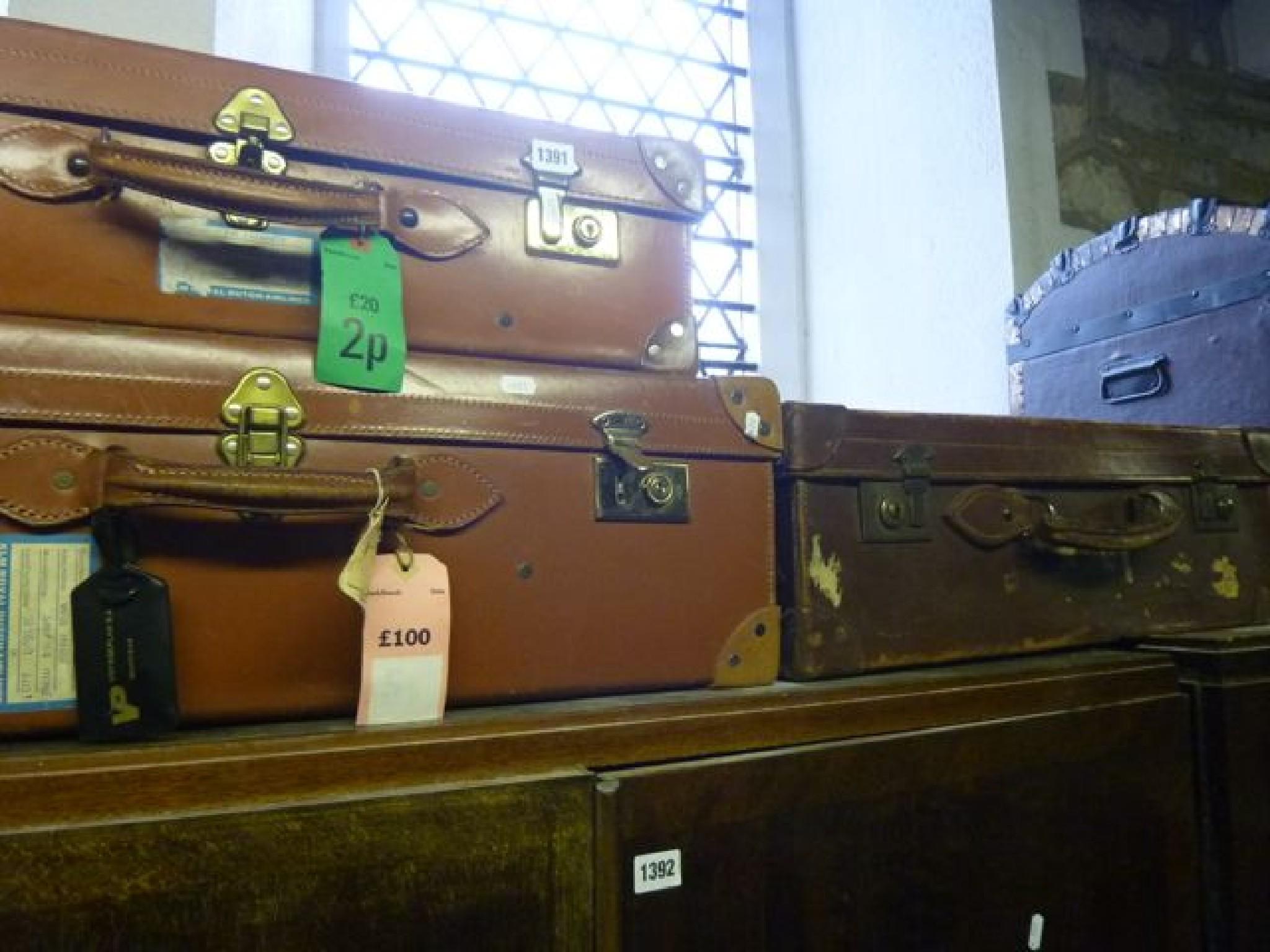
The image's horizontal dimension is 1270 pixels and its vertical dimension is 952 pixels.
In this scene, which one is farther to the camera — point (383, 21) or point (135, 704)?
point (383, 21)

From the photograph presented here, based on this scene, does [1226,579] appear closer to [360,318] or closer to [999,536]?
[999,536]

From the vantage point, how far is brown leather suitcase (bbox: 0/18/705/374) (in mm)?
513

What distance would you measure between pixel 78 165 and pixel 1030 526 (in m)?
0.79

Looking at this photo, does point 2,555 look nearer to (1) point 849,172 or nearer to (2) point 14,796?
(2) point 14,796

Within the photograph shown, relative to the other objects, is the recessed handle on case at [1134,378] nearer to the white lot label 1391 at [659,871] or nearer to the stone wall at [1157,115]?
the stone wall at [1157,115]

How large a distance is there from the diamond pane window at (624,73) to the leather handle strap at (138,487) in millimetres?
1145

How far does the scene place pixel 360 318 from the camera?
1.84 feet

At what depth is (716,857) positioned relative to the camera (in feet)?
Result: 1.79

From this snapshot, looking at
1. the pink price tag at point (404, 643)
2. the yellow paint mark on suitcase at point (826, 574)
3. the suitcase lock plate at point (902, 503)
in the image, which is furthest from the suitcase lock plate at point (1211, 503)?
the pink price tag at point (404, 643)

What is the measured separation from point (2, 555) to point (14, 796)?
143 millimetres

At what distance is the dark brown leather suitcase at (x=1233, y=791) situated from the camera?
2.47 ft

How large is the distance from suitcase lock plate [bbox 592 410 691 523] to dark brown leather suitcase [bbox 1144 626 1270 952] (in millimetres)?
535

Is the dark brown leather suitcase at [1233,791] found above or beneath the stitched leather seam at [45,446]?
beneath

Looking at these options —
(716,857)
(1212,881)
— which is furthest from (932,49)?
(716,857)
